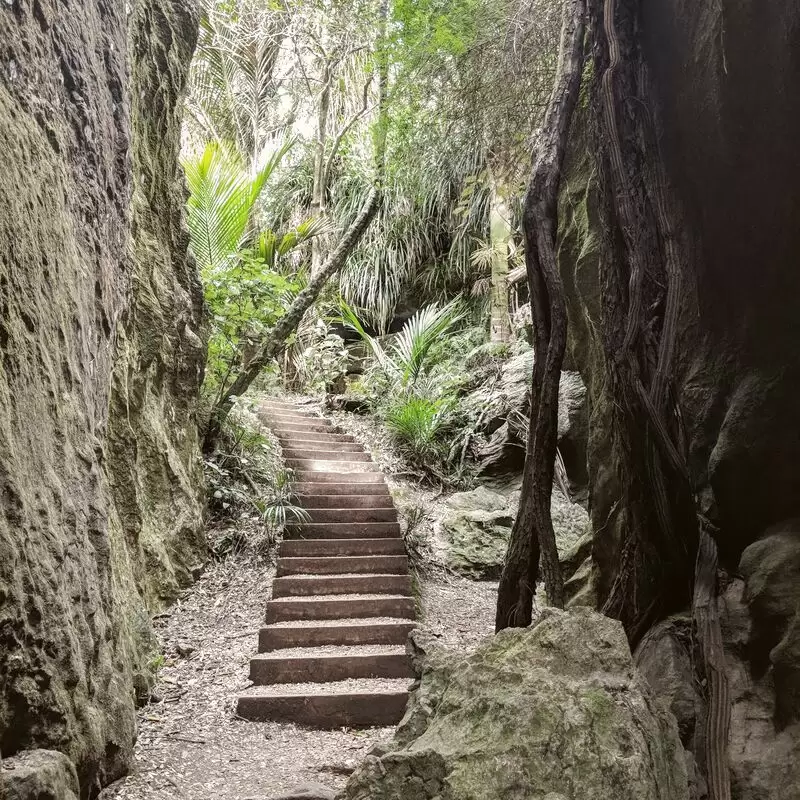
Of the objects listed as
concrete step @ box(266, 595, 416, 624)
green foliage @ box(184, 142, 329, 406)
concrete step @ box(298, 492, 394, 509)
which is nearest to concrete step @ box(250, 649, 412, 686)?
concrete step @ box(266, 595, 416, 624)

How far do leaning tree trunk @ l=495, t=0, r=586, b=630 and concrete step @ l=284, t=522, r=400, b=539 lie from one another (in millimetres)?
3365

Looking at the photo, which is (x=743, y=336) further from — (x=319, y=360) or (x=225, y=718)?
(x=319, y=360)

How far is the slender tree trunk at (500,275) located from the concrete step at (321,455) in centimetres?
247

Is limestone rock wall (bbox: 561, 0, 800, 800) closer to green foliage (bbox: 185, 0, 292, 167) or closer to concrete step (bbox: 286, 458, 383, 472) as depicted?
concrete step (bbox: 286, 458, 383, 472)

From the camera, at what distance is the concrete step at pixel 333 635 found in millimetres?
4426

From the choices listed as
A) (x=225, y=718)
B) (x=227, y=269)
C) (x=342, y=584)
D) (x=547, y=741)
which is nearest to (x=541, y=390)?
(x=547, y=741)

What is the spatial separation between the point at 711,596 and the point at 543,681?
24.5 inches

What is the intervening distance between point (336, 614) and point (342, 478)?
200 cm

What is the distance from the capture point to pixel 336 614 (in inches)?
192

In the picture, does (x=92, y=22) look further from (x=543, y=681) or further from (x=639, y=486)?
(x=543, y=681)

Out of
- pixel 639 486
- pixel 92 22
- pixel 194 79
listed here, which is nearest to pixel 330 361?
pixel 194 79

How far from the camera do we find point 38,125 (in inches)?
89.9

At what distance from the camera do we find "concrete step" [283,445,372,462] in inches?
279

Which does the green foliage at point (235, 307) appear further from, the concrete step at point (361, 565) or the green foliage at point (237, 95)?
the green foliage at point (237, 95)
